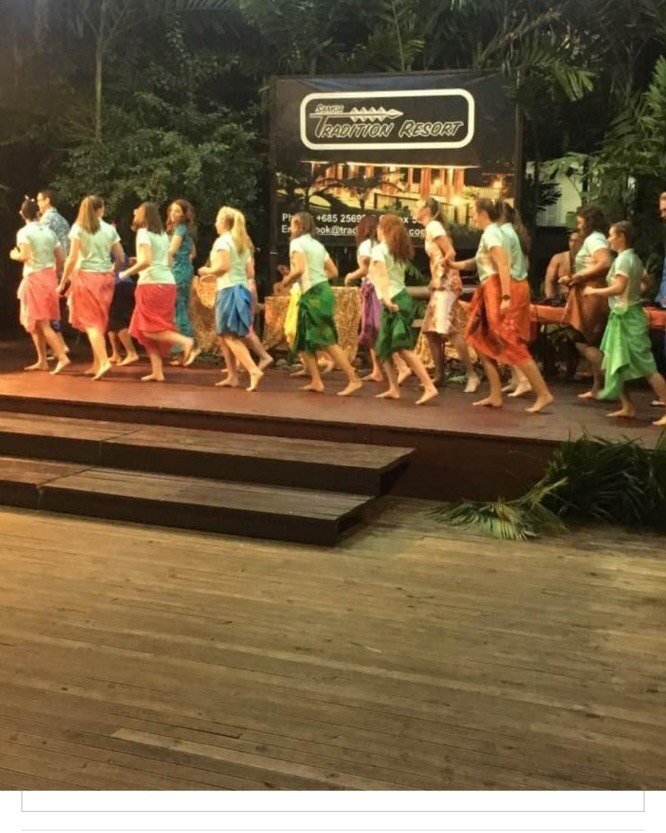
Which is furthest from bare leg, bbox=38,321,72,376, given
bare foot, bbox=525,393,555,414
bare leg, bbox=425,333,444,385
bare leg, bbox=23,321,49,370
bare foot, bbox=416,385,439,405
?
bare foot, bbox=525,393,555,414

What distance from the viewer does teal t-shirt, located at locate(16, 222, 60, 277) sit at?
7719mm

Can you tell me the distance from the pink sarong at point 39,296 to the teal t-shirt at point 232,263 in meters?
1.46

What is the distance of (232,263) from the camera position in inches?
285

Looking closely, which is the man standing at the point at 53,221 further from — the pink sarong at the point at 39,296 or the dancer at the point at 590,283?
the dancer at the point at 590,283

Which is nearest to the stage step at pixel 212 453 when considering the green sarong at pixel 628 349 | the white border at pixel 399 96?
the green sarong at pixel 628 349

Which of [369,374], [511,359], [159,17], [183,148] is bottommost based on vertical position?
[369,374]

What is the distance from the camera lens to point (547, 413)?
656 cm

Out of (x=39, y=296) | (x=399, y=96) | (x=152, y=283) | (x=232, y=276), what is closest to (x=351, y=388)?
(x=232, y=276)

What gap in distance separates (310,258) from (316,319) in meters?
0.41

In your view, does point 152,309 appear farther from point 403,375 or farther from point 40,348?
point 403,375

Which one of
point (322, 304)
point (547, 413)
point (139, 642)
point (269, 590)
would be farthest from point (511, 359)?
point (139, 642)

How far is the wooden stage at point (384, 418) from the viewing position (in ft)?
18.8
